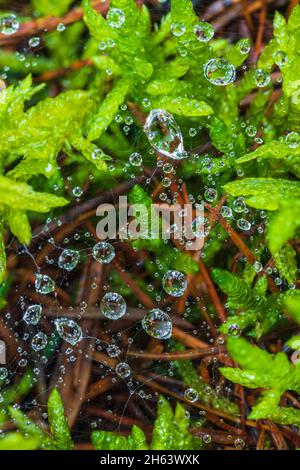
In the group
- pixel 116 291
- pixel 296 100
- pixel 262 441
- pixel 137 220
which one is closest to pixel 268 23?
pixel 296 100

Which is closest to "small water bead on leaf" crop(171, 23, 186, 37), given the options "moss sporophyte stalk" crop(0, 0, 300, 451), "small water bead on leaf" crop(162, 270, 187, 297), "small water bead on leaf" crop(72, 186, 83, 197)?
"moss sporophyte stalk" crop(0, 0, 300, 451)

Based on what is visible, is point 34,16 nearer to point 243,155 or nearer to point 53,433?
point 243,155

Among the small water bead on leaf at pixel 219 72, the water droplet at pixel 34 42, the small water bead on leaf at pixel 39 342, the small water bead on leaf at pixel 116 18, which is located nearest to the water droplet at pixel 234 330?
the small water bead on leaf at pixel 39 342

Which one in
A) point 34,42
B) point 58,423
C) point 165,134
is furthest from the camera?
point 34,42

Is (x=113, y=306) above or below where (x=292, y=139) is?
below

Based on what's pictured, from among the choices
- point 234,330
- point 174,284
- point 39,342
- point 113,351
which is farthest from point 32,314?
point 234,330

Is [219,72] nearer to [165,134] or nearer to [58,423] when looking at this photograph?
[165,134]
